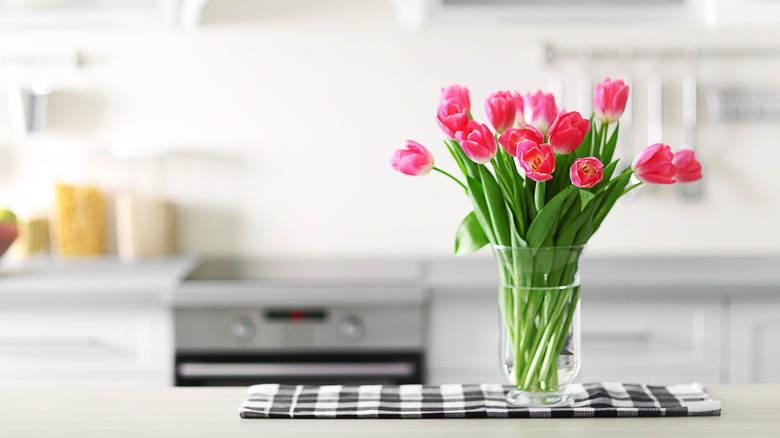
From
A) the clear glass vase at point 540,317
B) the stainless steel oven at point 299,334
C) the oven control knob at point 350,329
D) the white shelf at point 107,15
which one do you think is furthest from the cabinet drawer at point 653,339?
the white shelf at point 107,15

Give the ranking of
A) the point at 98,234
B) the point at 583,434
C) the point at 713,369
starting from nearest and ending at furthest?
1. the point at 583,434
2. the point at 713,369
3. the point at 98,234

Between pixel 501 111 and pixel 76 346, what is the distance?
142cm

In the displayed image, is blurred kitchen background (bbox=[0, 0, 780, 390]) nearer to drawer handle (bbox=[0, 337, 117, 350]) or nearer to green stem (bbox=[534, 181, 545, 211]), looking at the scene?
drawer handle (bbox=[0, 337, 117, 350])

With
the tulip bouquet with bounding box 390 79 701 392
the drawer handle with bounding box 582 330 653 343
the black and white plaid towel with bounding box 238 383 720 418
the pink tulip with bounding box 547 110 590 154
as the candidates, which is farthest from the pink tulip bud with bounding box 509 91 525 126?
the drawer handle with bounding box 582 330 653 343

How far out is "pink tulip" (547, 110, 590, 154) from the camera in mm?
866

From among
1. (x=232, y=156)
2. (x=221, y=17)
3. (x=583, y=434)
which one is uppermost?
(x=221, y=17)

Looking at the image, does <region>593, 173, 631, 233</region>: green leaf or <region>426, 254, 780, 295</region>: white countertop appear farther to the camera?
<region>426, 254, 780, 295</region>: white countertop

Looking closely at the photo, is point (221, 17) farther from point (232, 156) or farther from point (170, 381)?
point (170, 381)

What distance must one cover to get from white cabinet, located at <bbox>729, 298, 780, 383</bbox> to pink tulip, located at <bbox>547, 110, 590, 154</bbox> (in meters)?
1.22

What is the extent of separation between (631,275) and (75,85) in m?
1.72

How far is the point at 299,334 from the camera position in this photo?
1.85m

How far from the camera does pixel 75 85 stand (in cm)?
233

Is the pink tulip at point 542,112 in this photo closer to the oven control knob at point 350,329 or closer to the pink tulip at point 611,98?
the pink tulip at point 611,98

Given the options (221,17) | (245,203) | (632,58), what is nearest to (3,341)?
(245,203)
